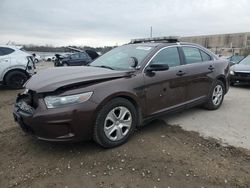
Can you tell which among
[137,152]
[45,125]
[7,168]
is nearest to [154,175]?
[137,152]

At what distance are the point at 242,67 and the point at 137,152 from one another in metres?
7.78

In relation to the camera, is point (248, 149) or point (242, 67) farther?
point (242, 67)

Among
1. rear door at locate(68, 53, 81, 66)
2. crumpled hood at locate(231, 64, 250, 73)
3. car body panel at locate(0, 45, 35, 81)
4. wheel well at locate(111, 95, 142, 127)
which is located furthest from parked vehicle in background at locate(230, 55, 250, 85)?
rear door at locate(68, 53, 81, 66)

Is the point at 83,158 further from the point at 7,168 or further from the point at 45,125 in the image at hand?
the point at 7,168

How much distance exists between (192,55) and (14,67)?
6.60m

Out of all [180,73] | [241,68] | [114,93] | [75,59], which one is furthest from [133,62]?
[75,59]

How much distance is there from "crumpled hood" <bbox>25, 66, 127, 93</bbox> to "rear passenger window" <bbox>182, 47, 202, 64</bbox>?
1.75m

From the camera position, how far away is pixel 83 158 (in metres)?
3.79

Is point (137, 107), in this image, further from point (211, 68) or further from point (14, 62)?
point (14, 62)

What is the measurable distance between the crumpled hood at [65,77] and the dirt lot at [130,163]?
3.10ft

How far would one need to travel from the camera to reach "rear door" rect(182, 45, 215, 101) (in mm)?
5418

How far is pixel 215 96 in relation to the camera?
625 cm

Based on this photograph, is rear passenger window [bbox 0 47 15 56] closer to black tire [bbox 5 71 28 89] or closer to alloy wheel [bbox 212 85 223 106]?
black tire [bbox 5 71 28 89]

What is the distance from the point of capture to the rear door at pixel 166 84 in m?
4.55
